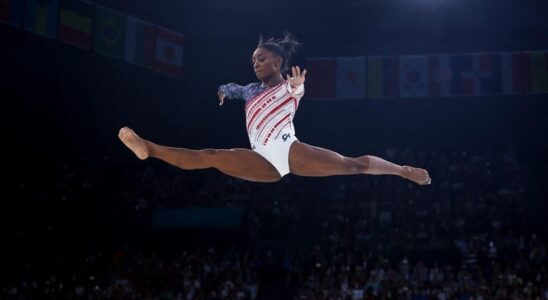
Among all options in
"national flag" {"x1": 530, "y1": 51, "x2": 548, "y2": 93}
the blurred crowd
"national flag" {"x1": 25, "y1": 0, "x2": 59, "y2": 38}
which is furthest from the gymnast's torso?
"national flag" {"x1": 530, "y1": 51, "x2": 548, "y2": 93}

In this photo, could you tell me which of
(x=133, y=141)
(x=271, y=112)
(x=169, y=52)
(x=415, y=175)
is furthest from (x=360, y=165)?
(x=169, y=52)

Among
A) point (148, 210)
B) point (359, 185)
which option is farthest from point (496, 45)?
point (148, 210)

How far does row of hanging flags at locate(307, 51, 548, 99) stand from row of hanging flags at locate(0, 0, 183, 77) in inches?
153

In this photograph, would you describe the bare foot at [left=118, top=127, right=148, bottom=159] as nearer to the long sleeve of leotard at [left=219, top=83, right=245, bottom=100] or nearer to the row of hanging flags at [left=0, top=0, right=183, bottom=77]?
the long sleeve of leotard at [left=219, top=83, right=245, bottom=100]

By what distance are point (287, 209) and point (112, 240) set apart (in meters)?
4.51

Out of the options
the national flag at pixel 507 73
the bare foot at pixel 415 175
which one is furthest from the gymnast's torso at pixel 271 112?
the national flag at pixel 507 73

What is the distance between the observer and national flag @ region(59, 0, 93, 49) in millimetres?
16984

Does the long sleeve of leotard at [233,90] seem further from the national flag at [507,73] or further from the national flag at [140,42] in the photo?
the national flag at [507,73]

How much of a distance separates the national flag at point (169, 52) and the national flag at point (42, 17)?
3179 millimetres

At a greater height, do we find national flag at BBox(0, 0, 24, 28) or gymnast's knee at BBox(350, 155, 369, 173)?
national flag at BBox(0, 0, 24, 28)

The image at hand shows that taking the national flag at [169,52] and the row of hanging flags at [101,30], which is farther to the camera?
the national flag at [169,52]

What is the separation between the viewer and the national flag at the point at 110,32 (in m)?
17.6

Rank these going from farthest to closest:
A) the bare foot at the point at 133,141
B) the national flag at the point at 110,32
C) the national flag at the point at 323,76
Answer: the national flag at the point at 323,76
the national flag at the point at 110,32
the bare foot at the point at 133,141

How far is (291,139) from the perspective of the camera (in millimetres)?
5914
